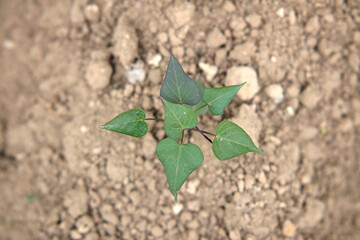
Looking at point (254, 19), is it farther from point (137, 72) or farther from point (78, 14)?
point (78, 14)

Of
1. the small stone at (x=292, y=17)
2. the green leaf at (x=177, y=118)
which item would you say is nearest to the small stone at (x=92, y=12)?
the green leaf at (x=177, y=118)

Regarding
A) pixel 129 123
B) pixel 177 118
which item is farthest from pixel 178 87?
pixel 129 123

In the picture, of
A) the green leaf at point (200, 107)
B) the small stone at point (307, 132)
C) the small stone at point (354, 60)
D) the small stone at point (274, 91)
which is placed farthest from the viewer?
the small stone at point (354, 60)

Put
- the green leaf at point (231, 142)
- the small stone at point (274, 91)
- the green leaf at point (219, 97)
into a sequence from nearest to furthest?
the green leaf at point (231, 142) → the green leaf at point (219, 97) → the small stone at point (274, 91)

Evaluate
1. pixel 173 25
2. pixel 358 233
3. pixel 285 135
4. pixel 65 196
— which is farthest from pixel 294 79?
pixel 65 196

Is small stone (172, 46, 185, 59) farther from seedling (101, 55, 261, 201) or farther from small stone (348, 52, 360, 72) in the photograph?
small stone (348, 52, 360, 72)

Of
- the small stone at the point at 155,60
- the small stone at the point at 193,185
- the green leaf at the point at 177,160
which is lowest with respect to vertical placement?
the small stone at the point at 193,185

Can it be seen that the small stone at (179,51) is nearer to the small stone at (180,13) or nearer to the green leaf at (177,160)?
the small stone at (180,13)

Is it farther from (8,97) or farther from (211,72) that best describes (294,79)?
(8,97)
